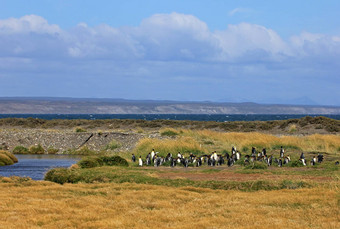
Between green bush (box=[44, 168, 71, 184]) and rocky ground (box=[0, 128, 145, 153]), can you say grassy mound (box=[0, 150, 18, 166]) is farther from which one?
green bush (box=[44, 168, 71, 184])

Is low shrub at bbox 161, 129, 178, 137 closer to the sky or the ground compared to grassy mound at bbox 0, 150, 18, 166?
closer to the sky

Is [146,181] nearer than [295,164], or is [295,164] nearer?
[146,181]

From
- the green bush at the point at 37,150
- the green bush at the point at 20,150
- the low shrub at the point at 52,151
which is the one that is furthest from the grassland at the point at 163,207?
the green bush at the point at 20,150

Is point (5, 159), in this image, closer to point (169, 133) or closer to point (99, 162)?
point (99, 162)

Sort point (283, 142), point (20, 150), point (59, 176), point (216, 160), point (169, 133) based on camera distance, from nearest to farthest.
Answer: point (59, 176), point (216, 160), point (283, 142), point (20, 150), point (169, 133)

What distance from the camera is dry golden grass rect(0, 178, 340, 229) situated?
38.5 ft

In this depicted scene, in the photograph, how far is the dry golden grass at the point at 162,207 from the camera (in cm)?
1173

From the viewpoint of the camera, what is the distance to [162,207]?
45.4 feet

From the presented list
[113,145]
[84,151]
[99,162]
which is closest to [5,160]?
[99,162]

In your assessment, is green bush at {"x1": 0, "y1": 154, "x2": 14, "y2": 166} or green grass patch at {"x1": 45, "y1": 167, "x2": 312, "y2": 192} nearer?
green grass patch at {"x1": 45, "y1": 167, "x2": 312, "y2": 192}

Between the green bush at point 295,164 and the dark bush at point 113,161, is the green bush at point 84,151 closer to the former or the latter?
the dark bush at point 113,161

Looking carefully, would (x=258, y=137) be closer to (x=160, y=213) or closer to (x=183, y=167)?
(x=183, y=167)

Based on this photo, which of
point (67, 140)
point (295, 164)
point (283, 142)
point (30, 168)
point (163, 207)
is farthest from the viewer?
point (67, 140)

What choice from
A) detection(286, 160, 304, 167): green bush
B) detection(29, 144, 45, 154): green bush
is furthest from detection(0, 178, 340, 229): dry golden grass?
detection(29, 144, 45, 154): green bush
